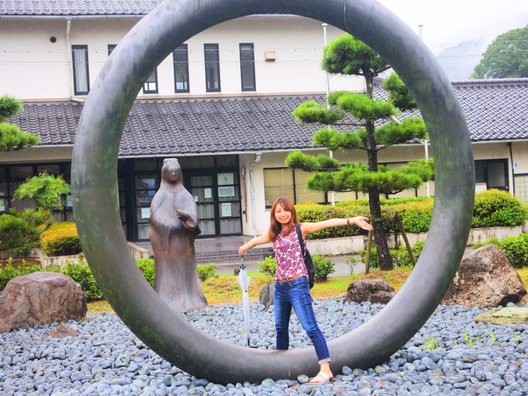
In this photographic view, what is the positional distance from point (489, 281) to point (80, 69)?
17.4 m

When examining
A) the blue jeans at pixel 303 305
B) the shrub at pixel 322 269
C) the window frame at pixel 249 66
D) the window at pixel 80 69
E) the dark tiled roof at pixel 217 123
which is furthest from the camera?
the window frame at pixel 249 66

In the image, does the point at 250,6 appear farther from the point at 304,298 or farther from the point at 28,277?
the point at 28,277

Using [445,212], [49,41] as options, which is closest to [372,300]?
[445,212]

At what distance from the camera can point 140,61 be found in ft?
19.8

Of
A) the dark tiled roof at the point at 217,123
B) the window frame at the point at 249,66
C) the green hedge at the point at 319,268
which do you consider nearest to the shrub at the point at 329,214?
the dark tiled roof at the point at 217,123

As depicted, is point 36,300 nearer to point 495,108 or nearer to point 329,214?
point 329,214

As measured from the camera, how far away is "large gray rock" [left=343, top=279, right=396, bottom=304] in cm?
1018

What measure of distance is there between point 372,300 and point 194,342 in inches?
173

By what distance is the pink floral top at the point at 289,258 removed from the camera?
6.37 m

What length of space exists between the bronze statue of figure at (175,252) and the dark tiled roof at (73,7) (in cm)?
1422

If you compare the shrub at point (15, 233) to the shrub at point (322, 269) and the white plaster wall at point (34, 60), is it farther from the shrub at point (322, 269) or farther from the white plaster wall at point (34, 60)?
the white plaster wall at point (34, 60)

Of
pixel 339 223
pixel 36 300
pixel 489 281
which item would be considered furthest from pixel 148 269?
pixel 339 223

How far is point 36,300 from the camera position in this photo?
1020cm

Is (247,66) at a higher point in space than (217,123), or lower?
higher
